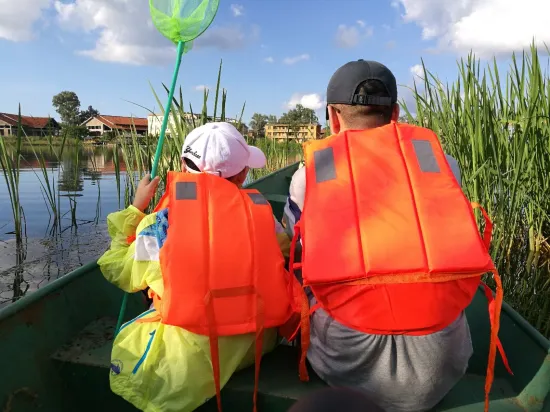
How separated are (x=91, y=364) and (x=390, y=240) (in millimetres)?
1242

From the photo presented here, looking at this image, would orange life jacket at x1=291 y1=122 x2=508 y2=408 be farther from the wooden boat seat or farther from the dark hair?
the wooden boat seat

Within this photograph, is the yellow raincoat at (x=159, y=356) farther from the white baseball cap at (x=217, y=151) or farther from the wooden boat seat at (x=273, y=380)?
the white baseball cap at (x=217, y=151)

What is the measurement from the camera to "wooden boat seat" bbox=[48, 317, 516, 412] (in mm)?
1539

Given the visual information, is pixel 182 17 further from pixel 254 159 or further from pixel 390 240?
pixel 390 240

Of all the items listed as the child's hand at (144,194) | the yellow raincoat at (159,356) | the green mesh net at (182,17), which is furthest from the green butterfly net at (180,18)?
the yellow raincoat at (159,356)

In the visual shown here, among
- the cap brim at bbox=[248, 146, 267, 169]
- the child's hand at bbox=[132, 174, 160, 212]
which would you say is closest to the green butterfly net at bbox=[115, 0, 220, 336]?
the child's hand at bbox=[132, 174, 160, 212]

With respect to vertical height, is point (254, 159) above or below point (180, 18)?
below

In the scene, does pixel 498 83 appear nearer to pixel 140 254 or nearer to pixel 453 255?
pixel 453 255

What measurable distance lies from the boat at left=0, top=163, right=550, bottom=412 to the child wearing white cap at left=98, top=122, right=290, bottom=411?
0.44 ft

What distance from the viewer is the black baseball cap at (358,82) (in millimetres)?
1448

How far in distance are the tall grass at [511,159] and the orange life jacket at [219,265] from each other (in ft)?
6.26

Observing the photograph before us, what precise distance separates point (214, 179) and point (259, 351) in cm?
59

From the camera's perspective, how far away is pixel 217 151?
1679 mm

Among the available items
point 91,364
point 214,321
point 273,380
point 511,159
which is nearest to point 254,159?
point 214,321
